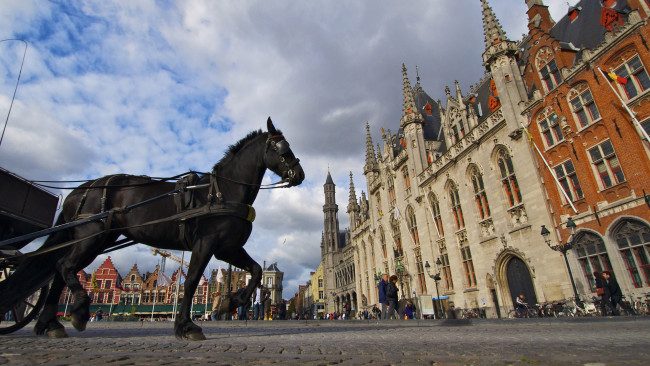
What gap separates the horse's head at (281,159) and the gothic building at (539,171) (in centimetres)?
1482

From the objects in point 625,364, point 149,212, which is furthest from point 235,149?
point 625,364

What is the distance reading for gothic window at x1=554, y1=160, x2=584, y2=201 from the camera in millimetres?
16781

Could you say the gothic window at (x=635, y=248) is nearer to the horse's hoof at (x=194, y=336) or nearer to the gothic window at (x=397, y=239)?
the horse's hoof at (x=194, y=336)

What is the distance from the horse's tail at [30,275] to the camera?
16.7 feet

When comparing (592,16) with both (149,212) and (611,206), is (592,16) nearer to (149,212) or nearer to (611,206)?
(611,206)

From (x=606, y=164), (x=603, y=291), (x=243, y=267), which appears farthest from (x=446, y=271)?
(x=243, y=267)

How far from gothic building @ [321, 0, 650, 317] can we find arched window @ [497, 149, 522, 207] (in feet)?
0.22

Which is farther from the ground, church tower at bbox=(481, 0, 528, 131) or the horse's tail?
church tower at bbox=(481, 0, 528, 131)

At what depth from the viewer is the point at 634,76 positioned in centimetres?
1466

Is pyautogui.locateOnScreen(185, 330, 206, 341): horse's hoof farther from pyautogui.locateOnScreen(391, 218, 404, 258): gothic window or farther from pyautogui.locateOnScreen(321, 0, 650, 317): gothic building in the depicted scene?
pyautogui.locateOnScreen(391, 218, 404, 258): gothic window

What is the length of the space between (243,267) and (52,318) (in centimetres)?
302

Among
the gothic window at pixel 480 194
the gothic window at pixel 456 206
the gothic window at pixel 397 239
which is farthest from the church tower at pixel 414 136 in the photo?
the gothic window at pixel 480 194

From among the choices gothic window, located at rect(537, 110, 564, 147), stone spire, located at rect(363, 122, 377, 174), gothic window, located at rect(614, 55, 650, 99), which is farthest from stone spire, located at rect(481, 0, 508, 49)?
stone spire, located at rect(363, 122, 377, 174)

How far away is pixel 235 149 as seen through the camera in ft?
19.0
